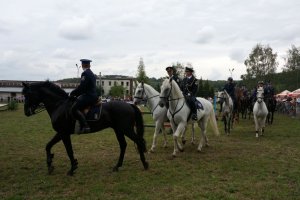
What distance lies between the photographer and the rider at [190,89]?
11.3 m

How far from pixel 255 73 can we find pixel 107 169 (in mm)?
64520

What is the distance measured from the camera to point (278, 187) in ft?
24.1

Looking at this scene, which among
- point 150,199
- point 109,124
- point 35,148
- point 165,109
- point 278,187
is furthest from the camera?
point 35,148

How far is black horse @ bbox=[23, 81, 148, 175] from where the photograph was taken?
862 cm

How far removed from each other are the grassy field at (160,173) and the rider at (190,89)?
64.7 inches

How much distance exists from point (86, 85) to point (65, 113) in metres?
0.92

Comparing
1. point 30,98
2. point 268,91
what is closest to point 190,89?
point 30,98

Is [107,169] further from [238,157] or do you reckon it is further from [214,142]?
[214,142]

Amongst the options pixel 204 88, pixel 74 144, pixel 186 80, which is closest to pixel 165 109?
pixel 186 80

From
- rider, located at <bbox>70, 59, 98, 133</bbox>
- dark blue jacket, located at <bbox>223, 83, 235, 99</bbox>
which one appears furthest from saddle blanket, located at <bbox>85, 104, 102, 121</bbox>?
dark blue jacket, located at <bbox>223, 83, 235, 99</bbox>

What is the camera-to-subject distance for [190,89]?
11.8 metres

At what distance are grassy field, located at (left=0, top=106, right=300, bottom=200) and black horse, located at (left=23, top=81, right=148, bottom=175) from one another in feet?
2.15

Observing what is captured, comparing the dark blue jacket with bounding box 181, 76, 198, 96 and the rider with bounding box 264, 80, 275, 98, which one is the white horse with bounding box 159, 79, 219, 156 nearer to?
the dark blue jacket with bounding box 181, 76, 198, 96

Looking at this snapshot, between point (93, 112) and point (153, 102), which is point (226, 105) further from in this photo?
point (93, 112)
